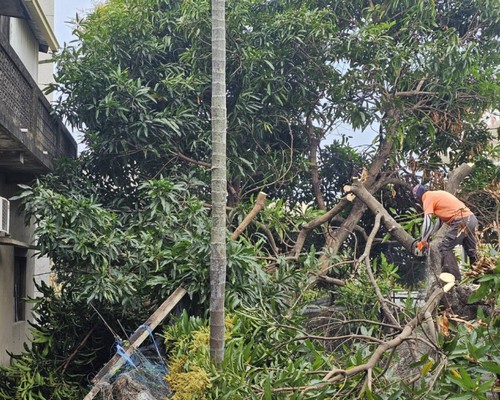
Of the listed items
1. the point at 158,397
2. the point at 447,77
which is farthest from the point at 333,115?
the point at 158,397

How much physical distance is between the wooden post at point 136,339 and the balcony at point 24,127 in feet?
8.41

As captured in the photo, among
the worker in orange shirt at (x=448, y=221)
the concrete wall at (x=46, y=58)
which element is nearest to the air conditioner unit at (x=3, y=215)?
the worker in orange shirt at (x=448, y=221)

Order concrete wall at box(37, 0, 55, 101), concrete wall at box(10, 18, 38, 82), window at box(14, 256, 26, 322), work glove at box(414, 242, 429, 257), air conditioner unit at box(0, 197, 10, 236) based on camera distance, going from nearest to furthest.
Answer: work glove at box(414, 242, 429, 257)
air conditioner unit at box(0, 197, 10, 236)
concrete wall at box(10, 18, 38, 82)
window at box(14, 256, 26, 322)
concrete wall at box(37, 0, 55, 101)

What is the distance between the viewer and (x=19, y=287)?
1190 cm

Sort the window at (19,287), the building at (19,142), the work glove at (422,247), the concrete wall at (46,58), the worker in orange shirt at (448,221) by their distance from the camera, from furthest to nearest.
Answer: the concrete wall at (46,58) < the window at (19,287) < the building at (19,142) < the work glove at (422,247) < the worker in orange shirt at (448,221)

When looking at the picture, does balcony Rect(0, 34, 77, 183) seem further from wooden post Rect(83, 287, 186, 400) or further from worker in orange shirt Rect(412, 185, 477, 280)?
worker in orange shirt Rect(412, 185, 477, 280)

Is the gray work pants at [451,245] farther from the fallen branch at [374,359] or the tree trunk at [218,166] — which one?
the fallen branch at [374,359]

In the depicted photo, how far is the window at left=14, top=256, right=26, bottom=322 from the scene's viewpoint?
11605 millimetres

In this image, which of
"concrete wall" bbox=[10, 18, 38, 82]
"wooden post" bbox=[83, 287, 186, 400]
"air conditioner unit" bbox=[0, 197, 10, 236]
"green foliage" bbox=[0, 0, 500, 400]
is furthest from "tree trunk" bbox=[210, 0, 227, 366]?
"concrete wall" bbox=[10, 18, 38, 82]

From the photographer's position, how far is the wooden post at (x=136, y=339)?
678cm

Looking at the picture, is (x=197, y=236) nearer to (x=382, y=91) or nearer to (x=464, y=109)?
(x=382, y=91)

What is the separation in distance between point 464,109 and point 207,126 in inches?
150

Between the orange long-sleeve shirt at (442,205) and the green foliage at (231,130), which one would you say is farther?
the green foliage at (231,130)

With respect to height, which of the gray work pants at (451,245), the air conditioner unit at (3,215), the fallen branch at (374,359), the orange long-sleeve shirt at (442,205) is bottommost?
the fallen branch at (374,359)
